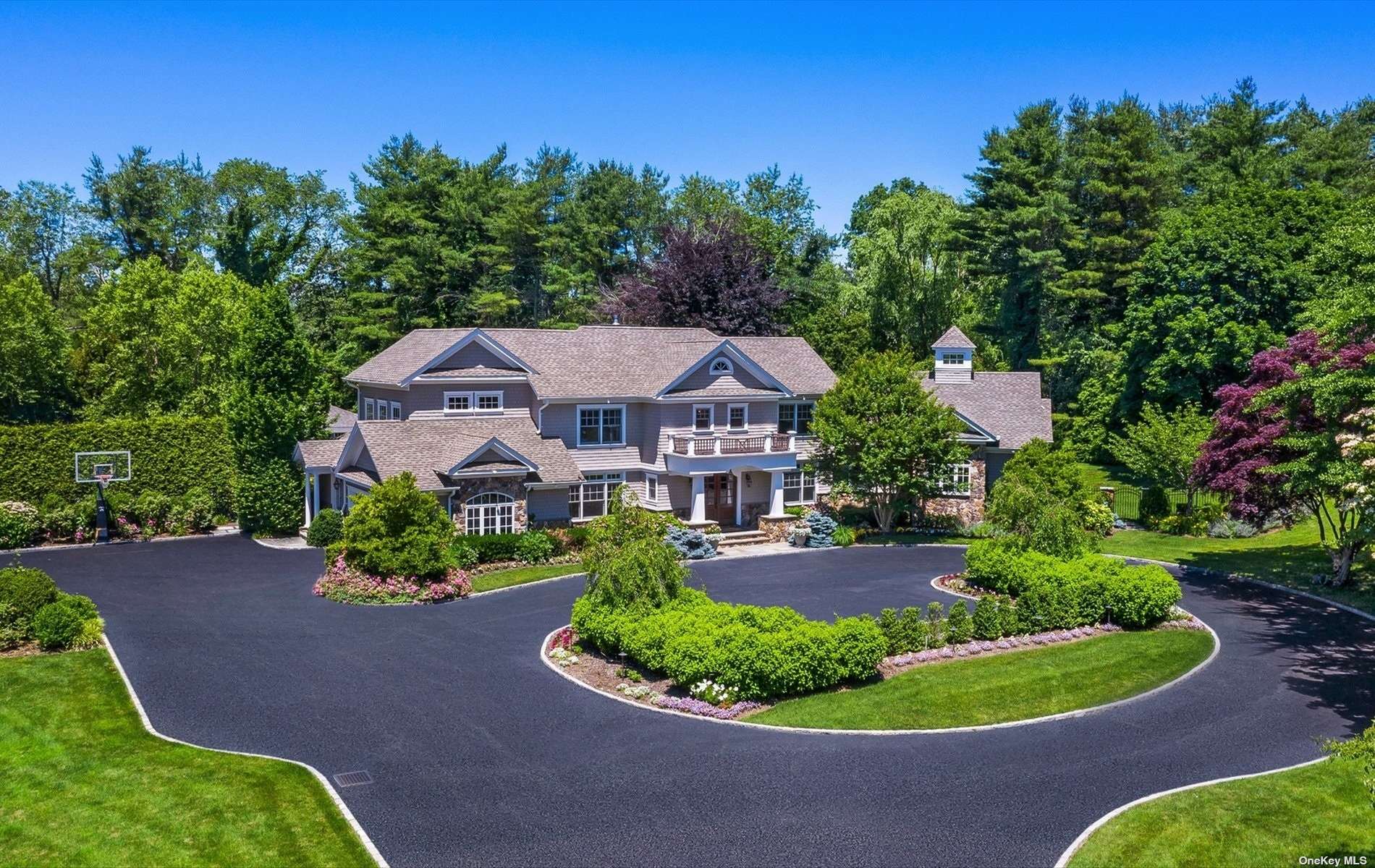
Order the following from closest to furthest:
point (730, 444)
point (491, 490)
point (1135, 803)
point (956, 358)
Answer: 1. point (1135, 803)
2. point (491, 490)
3. point (730, 444)
4. point (956, 358)

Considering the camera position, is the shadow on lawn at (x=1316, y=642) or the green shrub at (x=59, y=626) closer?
the shadow on lawn at (x=1316, y=642)

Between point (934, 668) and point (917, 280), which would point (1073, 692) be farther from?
point (917, 280)

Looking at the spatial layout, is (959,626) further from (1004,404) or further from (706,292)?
(706,292)

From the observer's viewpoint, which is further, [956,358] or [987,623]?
[956,358]

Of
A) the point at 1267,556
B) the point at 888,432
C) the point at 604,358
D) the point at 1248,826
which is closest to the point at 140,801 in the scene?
the point at 1248,826

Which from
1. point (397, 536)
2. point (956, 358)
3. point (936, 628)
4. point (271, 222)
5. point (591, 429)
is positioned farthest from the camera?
Result: point (271, 222)

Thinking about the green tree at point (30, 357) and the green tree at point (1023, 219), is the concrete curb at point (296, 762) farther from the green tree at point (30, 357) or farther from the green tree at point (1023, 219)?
the green tree at point (1023, 219)

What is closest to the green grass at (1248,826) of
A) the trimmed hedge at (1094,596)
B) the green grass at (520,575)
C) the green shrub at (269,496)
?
the trimmed hedge at (1094,596)
